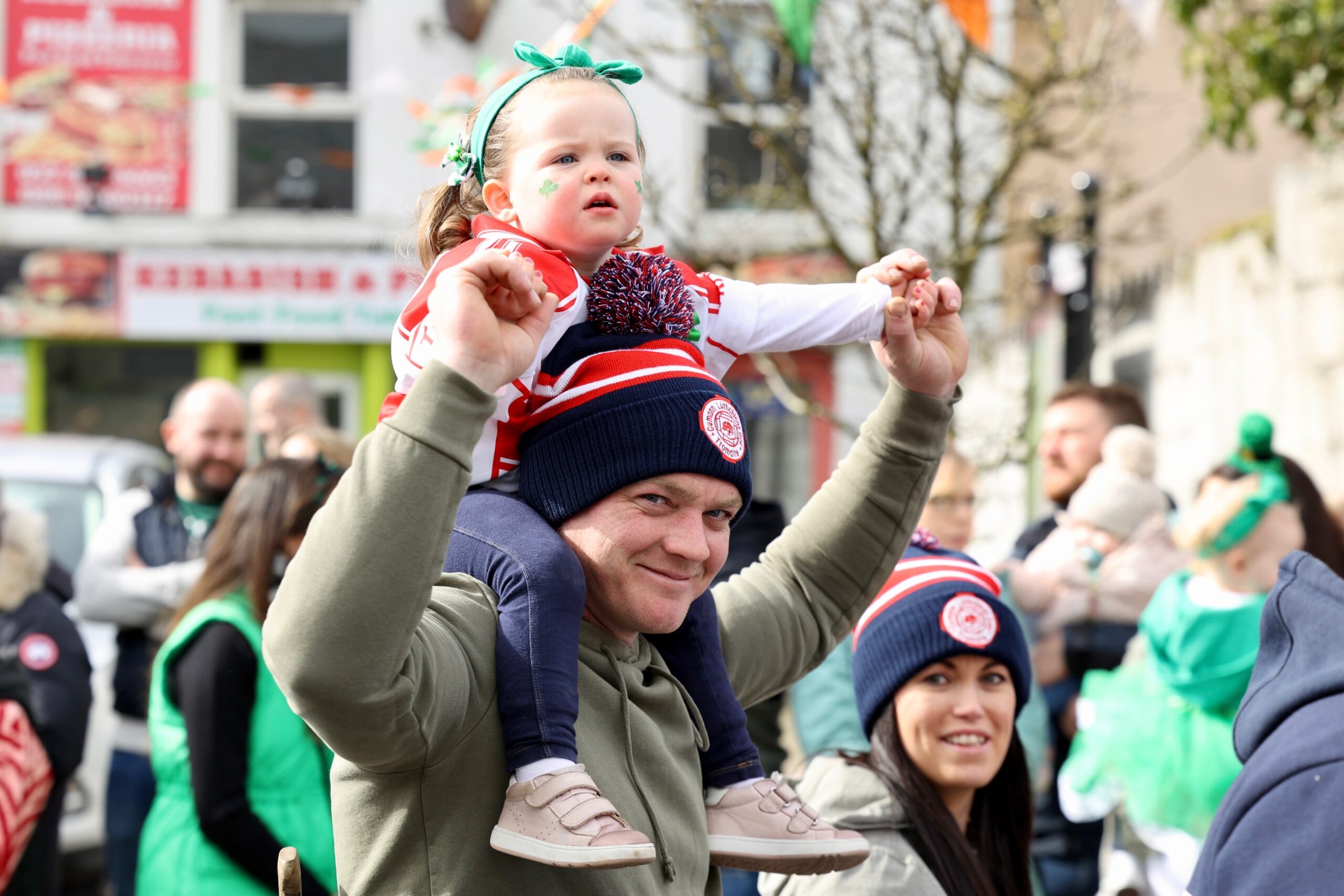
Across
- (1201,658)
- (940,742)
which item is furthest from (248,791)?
(1201,658)

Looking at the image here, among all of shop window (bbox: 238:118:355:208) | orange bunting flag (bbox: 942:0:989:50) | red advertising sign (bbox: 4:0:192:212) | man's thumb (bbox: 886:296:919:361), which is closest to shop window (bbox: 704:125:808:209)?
orange bunting flag (bbox: 942:0:989:50)

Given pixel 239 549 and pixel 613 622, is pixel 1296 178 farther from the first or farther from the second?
pixel 613 622

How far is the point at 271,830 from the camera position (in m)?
3.46

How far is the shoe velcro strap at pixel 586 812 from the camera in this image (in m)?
1.64

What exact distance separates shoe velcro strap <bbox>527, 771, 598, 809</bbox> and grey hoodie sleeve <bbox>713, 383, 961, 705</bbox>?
602 millimetres

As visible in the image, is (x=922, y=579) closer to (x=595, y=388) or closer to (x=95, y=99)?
(x=595, y=388)

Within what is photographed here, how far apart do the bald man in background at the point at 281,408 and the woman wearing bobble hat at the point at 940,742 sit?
359cm

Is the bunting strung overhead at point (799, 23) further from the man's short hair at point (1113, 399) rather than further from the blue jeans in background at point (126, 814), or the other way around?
the blue jeans in background at point (126, 814)

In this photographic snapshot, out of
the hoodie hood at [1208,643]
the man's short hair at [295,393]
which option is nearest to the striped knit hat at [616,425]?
the hoodie hood at [1208,643]

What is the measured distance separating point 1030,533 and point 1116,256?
9.38 metres

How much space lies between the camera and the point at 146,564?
5098 mm

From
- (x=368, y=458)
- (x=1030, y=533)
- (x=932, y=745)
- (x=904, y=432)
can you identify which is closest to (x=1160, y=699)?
(x=1030, y=533)

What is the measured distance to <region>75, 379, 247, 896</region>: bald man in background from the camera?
454 centimetres

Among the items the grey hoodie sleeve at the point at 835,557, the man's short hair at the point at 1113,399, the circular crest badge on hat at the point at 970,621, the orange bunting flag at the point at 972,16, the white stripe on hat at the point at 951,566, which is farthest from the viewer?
the orange bunting flag at the point at 972,16
